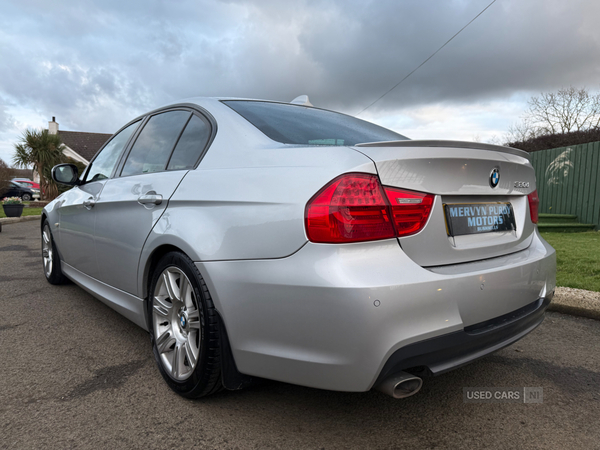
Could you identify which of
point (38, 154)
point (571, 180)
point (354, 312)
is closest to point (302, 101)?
point (354, 312)

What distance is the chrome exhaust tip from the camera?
5.08ft

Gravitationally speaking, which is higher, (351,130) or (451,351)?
(351,130)

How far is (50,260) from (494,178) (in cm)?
405

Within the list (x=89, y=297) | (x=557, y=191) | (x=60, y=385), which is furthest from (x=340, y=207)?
(x=557, y=191)

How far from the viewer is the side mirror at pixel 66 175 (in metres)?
3.64

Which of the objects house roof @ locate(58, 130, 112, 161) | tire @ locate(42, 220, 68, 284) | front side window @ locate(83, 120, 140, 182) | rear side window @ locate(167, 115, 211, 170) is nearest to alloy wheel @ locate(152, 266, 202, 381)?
rear side window @ locate(167, 115, 211, 170)

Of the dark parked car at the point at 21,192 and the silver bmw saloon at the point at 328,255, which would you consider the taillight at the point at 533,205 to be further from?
the dark parked car at the point at 21,192

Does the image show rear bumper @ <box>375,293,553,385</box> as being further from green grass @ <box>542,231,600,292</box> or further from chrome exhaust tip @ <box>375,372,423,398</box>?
green grass @ <box>542,231,600,292</box>

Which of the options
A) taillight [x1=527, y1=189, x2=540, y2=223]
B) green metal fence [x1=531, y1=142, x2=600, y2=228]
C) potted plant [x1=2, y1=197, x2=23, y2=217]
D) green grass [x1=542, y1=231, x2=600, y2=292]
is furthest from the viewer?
potted plant [x1=2, y1=197, x2=23, y2=217]

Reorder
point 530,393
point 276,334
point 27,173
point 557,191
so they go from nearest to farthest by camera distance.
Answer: point 276,334 → point 530,393 → point 557,191 → point 27,173

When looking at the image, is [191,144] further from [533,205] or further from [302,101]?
[533,205]

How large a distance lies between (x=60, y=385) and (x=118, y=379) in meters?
0.27

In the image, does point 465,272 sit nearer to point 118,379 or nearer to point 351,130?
point 351,130

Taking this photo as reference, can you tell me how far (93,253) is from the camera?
3.06 metres
